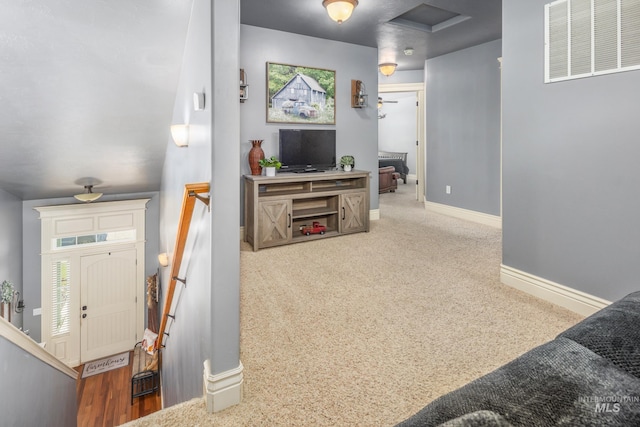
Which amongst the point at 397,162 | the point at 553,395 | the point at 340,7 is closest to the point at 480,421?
the point at 553,395

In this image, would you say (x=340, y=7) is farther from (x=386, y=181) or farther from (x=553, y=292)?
(x=386, y=181)

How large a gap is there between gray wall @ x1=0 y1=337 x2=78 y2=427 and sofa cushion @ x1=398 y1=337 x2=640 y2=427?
242 centimetres

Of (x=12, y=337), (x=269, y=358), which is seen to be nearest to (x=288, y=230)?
(x=269, y=358)

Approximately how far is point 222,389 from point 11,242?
5016 millimetres

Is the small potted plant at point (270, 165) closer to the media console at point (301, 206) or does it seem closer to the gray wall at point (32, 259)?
the media console at point (301, 206)

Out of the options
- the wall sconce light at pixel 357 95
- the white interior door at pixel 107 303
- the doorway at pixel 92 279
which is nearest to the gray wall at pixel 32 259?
the doorway at pixel 92 279

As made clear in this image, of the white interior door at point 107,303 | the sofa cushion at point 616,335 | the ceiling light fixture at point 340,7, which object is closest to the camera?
the sofa cushion at point 616,335

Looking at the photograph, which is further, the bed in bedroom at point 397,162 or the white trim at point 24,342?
the bed in bedroom at point 397,162

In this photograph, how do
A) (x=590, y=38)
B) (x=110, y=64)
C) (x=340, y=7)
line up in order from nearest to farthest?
(x=590, y=38)
(x=110, y=64)
(x=340, y=7)

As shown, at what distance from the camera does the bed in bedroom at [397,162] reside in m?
10.2

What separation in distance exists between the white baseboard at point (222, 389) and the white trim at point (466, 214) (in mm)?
4518

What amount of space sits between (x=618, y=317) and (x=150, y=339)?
5746 millimetres

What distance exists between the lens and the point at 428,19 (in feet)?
14.5

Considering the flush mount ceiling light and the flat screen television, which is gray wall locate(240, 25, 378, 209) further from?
→ the flush mount ceiling light
